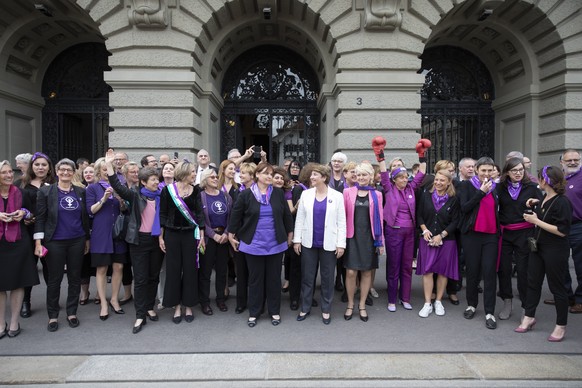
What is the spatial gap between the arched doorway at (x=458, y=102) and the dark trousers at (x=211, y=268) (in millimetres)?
8874

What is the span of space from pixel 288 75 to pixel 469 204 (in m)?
8.98

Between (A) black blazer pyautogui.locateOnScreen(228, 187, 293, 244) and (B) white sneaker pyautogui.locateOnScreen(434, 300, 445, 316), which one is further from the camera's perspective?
(B) white sneaker pyautogui.locateOnScreen(434, 300, 445, 316)

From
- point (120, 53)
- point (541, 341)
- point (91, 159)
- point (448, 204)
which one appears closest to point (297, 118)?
point (120, 53)

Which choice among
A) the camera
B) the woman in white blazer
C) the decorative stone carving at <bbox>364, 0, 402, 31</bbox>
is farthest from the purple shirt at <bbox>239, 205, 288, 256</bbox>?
the camera

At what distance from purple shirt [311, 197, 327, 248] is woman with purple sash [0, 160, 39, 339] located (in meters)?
A: 3.59

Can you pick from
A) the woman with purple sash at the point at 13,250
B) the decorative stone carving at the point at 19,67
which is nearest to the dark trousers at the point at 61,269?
the woman with purple sash at the point at 13,250

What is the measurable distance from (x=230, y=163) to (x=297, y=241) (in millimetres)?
1726

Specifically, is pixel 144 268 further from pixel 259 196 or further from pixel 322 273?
pixel 322 273

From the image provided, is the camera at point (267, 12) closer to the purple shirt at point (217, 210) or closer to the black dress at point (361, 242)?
the purple shirt at point (217, 210)

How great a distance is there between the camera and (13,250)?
192 inches

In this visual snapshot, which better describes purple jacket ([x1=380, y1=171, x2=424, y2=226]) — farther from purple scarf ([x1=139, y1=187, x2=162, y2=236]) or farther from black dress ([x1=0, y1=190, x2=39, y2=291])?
black dress ([x1=0, y1=190, x2=39, y2=291])

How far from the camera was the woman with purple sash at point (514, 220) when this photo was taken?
17.3 feet

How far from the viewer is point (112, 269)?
6.01 metres

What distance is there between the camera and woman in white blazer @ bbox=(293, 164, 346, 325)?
17.4ft
